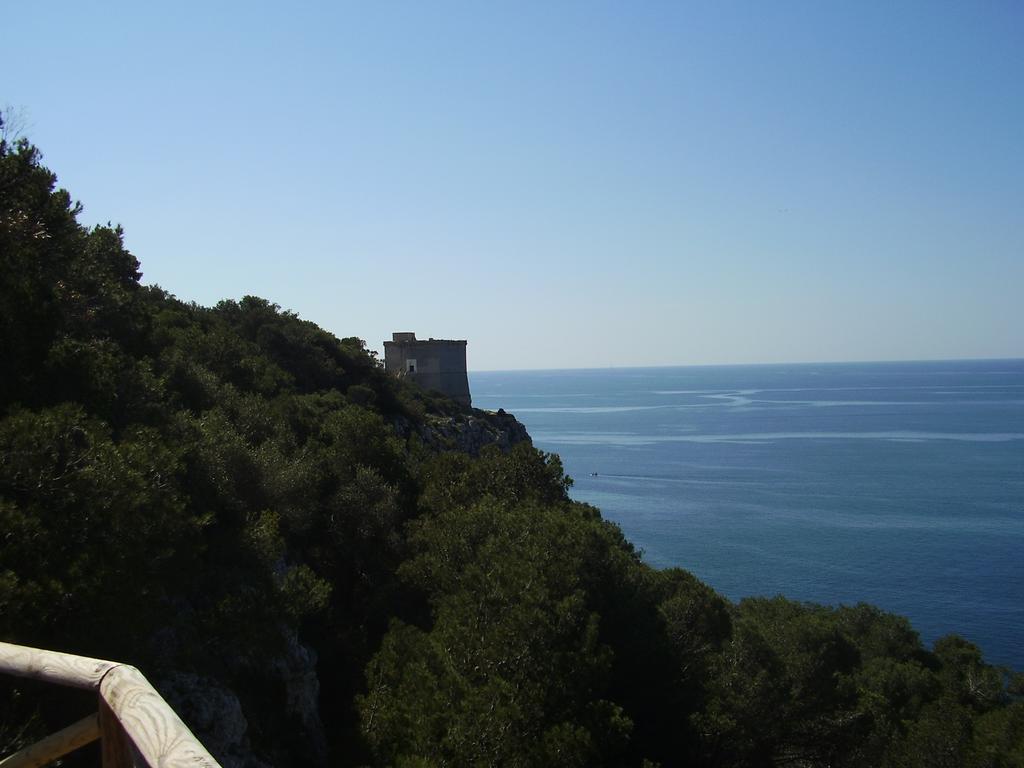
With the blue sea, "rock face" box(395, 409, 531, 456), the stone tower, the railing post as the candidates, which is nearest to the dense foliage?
the railing post

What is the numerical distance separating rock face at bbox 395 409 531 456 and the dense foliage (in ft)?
49.3

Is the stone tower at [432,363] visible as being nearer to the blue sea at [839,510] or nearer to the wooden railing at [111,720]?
the blue sea at [839,510]

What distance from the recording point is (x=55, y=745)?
7.21 feet

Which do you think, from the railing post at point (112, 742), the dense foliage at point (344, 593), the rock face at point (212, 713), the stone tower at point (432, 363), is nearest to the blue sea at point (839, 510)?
the stone tower at point (432, 363)

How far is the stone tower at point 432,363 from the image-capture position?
65.6 meters

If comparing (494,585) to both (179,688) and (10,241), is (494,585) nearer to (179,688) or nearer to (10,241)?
(179,688)

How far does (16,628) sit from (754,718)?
16694 millimetres

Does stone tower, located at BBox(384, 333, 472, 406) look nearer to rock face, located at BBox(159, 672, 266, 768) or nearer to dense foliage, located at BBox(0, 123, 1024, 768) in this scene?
dense foliage, located at BBox(0, 123, 1024, 768)

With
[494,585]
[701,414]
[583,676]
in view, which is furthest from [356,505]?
[701,414]

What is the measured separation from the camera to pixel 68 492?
974 centimetres

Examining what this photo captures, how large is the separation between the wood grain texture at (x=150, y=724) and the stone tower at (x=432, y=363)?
207 feet

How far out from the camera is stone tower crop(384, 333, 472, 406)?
215 ft

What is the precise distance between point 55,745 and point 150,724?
378 millimetres

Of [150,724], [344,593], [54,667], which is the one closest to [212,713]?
[344,593]
